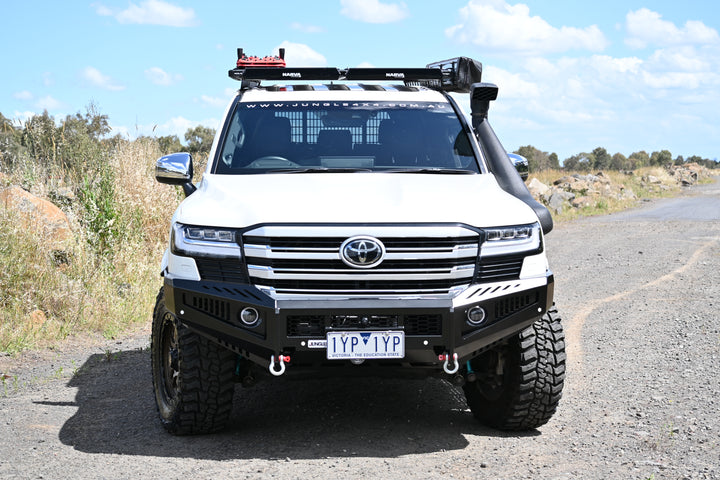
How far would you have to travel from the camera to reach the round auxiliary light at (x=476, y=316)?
477cm

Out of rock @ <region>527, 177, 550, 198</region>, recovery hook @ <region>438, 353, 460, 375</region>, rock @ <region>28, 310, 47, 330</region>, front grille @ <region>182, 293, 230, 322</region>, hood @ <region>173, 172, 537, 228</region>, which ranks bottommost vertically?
rock @ <region>28, 310, 47, 330</region>

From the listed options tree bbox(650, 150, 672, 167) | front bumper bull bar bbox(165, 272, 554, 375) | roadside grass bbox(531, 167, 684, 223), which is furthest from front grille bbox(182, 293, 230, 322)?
tree bbox(650, 150, 672, 167)

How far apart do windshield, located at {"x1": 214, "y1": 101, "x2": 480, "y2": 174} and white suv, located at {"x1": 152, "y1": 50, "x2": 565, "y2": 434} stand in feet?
0.57

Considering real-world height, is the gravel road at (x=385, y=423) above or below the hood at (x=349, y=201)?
below

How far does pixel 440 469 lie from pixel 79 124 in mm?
16285

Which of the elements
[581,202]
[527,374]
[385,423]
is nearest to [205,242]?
[385,423]

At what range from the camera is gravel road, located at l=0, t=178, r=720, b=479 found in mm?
4719

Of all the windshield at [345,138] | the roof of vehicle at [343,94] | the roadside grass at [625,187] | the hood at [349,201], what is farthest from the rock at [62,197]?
the roadside grass at [625,187]

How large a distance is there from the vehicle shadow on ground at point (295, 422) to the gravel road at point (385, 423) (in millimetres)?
13

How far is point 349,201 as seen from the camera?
4.85m

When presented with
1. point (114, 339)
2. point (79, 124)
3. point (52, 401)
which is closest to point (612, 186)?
point (79, 124)

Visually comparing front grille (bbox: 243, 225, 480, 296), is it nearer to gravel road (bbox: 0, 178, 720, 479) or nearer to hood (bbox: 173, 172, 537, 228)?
hood (bbox: 173, 172, 537, 228)

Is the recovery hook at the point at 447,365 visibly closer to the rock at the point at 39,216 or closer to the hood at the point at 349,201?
the hood at the point at 349,201

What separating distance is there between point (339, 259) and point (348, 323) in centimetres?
35
